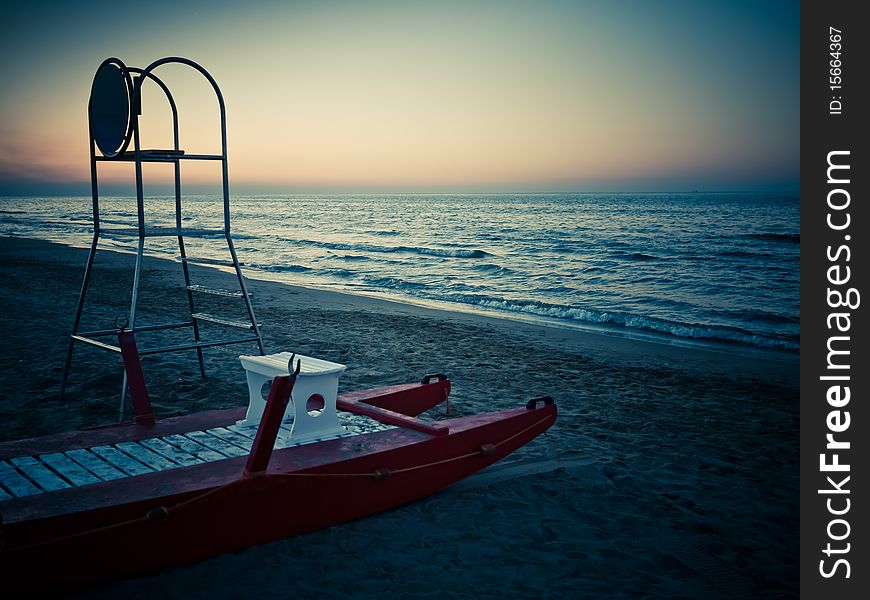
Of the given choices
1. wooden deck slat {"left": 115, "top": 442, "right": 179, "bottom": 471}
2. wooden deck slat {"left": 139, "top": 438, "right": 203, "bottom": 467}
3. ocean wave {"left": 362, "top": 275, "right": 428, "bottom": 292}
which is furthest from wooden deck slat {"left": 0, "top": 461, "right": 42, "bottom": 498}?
ocean wave {"left": 362, "top": 275, "right": 428, "bottom": 292}

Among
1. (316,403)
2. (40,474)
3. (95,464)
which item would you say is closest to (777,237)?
(316,403)

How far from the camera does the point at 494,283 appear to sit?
69.0 ft

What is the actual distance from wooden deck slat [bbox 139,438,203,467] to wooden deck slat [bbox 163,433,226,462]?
0.12ft

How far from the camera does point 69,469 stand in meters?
4.14

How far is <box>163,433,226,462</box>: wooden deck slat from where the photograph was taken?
14.7 feet

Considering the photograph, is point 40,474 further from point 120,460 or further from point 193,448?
point 193,448

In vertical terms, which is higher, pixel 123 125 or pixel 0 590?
pixel 123 125

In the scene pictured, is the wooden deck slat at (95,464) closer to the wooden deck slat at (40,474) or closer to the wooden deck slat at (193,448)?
the wooden deck slat at (40,474)

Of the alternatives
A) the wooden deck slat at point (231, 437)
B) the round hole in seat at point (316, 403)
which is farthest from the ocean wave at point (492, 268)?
the wooden deck slat at point (231, 437)

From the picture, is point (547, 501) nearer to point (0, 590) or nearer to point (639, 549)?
point (639, 549)

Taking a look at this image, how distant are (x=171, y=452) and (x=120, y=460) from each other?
32 centimetres

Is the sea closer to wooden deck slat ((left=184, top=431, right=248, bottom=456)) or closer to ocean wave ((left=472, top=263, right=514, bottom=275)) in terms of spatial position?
ocean wave ((left=472, top=263, right=514, bottom=275))

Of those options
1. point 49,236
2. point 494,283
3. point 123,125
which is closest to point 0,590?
point 123,125

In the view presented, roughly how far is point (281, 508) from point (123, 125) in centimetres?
392
